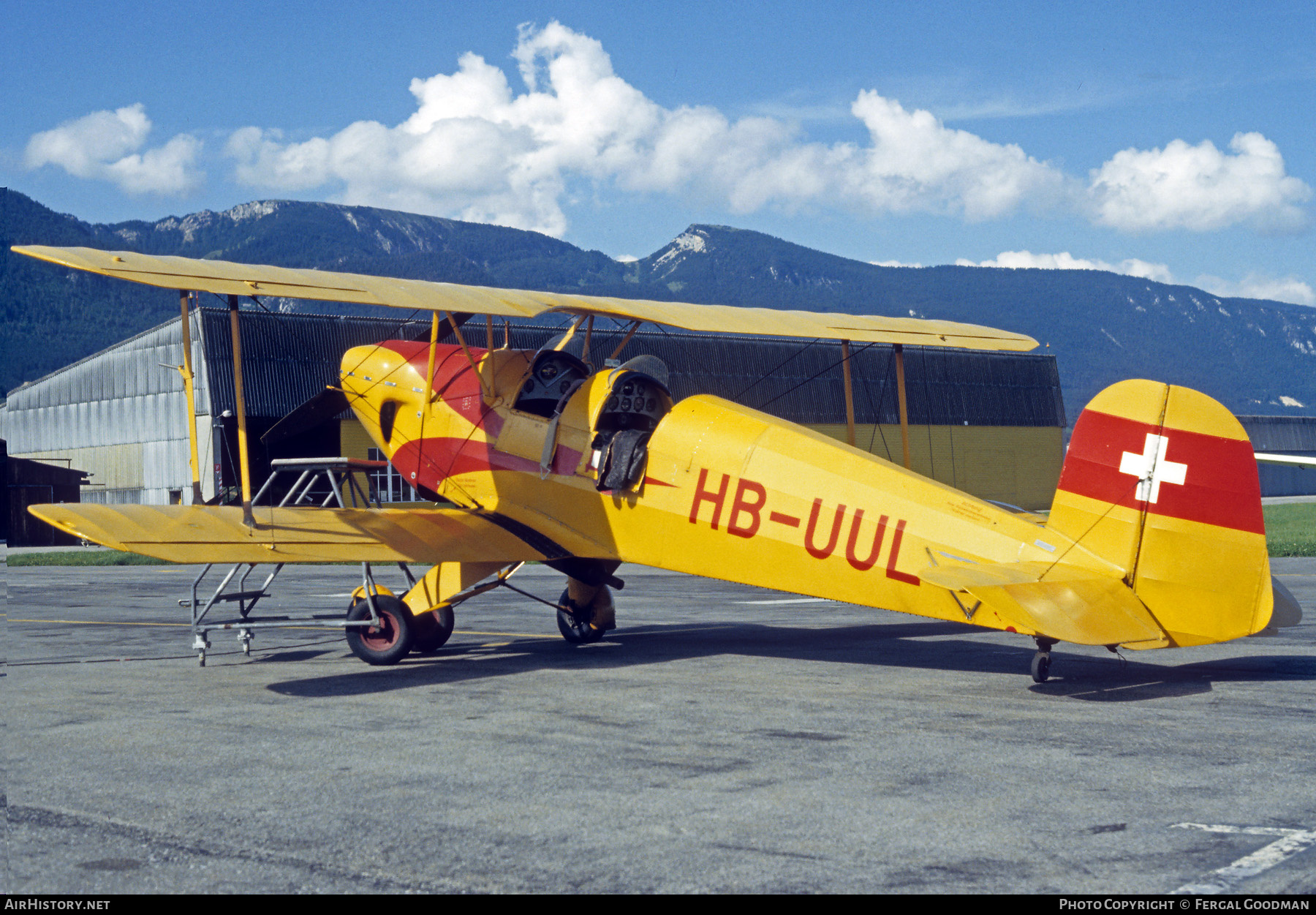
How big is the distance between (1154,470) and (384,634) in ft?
24.8

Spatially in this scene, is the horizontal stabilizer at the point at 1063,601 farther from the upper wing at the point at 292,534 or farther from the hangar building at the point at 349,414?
the hangar building at the point at 349,414

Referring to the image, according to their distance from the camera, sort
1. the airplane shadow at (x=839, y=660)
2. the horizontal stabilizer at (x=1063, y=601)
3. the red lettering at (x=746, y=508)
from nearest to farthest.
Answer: the horizontal stabilizer at (x=1063, y=601)
the airplane shadow at (x=839, y=660)
the red lettering at (x=746, y=508)

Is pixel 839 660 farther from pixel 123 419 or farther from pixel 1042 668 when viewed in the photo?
pixel 123 419

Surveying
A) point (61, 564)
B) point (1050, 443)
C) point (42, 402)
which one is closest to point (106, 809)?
point (61, 564)

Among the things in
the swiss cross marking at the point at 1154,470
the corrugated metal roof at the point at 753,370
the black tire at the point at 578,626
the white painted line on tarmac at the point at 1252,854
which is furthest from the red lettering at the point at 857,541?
the corrugated metal roof at the point at 753,370

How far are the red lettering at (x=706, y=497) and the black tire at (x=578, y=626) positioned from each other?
2.77 metres

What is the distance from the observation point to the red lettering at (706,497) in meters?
10.9

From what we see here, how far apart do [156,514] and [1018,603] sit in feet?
25.5

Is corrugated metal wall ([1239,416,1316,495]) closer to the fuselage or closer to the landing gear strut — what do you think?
the fuselage

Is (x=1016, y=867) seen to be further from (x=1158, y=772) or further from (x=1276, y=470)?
(x=1276, y=470)

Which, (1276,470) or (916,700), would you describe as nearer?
(916,700)

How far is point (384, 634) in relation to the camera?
11.9m

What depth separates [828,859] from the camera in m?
5.08

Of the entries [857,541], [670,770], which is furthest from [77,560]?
[670,770]
